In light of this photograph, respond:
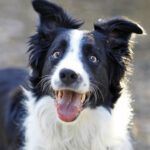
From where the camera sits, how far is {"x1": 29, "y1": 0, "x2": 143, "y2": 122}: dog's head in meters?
5.68

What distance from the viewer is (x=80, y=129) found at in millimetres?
6105

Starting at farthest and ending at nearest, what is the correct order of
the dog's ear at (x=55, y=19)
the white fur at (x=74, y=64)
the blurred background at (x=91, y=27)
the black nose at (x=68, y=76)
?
the blurred background at (x=91, y=27), the dog's ear at (x=55, y=19), the white fur at (x=74, y=64), the black nose at (x=68, y=76)

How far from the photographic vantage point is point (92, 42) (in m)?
5.96

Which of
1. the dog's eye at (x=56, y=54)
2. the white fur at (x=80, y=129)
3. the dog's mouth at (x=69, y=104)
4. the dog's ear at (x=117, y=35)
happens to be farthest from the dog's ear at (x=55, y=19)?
the dog's mouth at (x=69, y=104)

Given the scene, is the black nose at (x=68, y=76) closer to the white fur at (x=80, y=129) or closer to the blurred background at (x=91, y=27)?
the white fur at (x=80, y=129)

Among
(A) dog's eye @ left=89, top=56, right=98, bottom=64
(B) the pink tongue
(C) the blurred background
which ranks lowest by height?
(C) the blurred background

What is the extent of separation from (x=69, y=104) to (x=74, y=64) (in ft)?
1.09

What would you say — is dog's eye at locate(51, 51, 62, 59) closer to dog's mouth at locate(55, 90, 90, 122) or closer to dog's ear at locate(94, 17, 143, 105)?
dog's mouth at locate(55, 90, 90, 122)

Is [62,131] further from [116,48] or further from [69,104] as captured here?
[116,48]

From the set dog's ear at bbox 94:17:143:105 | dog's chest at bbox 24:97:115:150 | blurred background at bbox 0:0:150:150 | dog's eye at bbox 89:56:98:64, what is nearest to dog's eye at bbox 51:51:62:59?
dog's eye at bbox 89:56:98:64

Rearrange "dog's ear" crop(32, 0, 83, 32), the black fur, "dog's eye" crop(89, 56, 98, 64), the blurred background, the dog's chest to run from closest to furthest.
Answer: "dog's eye" crop(89, 56, 98, 64) → the dog's chest → "dog's ear" crop(32, 0, 83, 32) → the black fur → the blurred background

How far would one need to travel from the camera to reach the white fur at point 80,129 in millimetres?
6059

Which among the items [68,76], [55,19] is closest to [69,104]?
[68,76]

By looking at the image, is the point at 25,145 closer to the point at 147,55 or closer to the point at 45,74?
the point at 45,74
